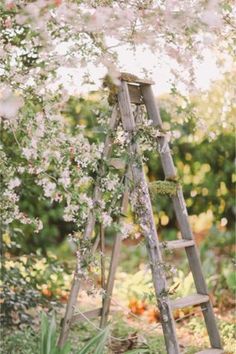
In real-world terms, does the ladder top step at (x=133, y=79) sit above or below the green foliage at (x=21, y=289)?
above

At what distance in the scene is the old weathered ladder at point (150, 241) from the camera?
3.88 metres

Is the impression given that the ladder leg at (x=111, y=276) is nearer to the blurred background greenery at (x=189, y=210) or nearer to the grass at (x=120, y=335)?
the grass at (x=120, y=335)

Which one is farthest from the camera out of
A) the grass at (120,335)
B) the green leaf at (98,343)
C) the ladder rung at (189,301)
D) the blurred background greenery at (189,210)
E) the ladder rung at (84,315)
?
the blurred background greenery at (189,210)

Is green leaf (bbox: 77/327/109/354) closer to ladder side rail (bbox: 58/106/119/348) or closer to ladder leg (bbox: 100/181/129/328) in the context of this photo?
ladder side rail (bbox: 58/106/119/348)

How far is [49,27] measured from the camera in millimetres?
3865

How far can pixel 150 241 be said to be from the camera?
3.95 metres

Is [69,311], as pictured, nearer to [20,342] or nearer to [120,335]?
[20,342]

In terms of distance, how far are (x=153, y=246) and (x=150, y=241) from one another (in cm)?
3

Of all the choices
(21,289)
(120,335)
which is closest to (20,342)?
(21,289)

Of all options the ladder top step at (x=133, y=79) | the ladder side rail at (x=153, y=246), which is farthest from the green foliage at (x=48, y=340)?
the ladder top step at (x=133, y=79)

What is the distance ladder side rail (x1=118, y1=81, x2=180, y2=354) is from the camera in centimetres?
387

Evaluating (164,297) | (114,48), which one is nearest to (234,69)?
(114,48)

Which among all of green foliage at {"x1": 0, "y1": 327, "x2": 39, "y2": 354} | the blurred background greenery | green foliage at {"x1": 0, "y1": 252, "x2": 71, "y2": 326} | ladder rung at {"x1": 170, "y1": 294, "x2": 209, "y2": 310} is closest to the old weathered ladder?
ladder rung at {"x1": 170, "y1": 294, "x2": 209, "y2": 310}

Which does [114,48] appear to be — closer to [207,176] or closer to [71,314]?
[71,314]
